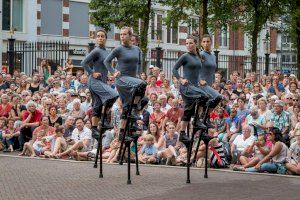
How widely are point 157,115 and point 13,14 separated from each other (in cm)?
2248

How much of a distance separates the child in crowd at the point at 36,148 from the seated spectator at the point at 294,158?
7177mm

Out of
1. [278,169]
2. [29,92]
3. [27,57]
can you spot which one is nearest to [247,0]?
[27,57]

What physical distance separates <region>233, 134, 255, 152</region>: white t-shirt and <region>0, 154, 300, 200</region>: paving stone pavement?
143 centimetres

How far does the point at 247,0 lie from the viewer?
3362 centimetres

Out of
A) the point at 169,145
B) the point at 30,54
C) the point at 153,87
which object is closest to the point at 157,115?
the point at 169,145

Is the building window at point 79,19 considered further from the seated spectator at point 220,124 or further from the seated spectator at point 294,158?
the seated spectator at point 294,158

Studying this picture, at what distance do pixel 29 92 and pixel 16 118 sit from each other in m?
1.89

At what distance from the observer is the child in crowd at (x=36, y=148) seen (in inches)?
789

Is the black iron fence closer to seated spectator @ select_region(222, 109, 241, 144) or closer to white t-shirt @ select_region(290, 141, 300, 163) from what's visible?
seated spectator @ select_region(222, 109, 241, 144)

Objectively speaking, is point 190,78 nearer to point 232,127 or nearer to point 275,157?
point 275,157

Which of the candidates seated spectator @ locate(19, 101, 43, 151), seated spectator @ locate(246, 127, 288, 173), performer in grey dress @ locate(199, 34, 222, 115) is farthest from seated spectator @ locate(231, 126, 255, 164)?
seated spectator @ locate(19, 101, 43, 151)

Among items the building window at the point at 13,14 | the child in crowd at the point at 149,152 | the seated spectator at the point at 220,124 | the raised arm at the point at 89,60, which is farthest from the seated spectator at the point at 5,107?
the building window at the point at 13,14

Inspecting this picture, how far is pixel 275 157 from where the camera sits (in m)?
16.5

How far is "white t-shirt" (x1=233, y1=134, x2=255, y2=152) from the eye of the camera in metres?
17.7
